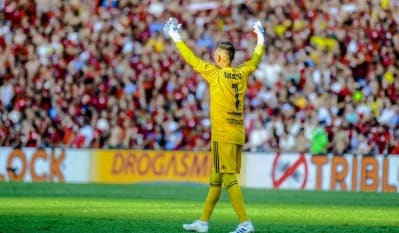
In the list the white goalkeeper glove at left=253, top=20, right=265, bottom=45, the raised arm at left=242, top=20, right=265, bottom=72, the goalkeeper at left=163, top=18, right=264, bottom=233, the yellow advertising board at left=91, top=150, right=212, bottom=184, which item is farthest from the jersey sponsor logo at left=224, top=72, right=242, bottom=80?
the yellow advertising board at left=91, top=150, right=212, bottom=184

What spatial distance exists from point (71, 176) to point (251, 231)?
15.8 meters

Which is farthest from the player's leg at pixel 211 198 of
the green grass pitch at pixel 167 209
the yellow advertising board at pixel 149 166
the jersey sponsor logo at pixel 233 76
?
the yellow advertising board at pixel 149 166

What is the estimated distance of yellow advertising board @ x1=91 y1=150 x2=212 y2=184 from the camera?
2739cm

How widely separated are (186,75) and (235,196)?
18.2m

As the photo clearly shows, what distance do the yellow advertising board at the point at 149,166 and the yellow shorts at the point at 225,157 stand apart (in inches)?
596

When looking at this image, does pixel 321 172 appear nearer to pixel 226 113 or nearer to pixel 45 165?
pixel 45 165

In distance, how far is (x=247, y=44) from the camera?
31062mm

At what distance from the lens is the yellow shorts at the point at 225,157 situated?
12070mm

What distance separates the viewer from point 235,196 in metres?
→ 12.0

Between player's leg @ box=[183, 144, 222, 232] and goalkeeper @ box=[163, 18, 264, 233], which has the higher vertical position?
goalkeeper @ box=[163, 18, 264, 233]

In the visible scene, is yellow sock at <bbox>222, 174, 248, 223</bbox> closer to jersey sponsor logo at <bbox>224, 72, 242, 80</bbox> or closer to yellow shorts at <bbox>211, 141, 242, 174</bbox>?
yellow shorts at <bbox>211, 141, 242, 174</bbox>

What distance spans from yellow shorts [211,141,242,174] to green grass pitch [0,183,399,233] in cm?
97

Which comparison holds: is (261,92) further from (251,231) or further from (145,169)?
(251,231)

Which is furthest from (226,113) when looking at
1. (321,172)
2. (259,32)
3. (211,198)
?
(321,172)
